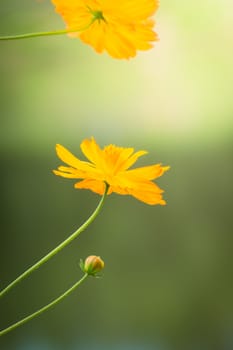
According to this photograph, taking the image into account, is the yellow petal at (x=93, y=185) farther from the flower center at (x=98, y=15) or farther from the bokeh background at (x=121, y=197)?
the bokeh background at (x=121, y=197)

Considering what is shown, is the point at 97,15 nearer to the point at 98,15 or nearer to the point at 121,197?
the point at 98,15

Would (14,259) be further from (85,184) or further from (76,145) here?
(85,184)

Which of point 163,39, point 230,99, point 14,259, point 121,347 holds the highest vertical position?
point 163,39

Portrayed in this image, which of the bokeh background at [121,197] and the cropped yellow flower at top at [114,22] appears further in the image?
the bokeh background at [121,197]

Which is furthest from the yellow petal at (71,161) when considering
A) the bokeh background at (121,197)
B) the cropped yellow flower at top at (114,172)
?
the bokeh background at (121,197)

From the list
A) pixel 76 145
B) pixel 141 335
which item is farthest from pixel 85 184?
pixel 141 335

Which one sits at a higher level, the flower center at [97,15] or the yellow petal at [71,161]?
the flower center at [97,15]

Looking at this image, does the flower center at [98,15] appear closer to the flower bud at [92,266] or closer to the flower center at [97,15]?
the flower center at [97,15]

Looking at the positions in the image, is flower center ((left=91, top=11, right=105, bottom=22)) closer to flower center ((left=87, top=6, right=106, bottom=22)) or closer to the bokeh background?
flower center ((left=87, top=6, right=106, bottom=22))
